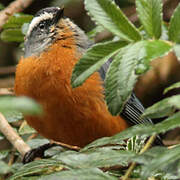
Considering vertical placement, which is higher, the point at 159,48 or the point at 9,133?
the point at 159,48

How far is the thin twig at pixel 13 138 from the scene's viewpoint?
3096 millimetres

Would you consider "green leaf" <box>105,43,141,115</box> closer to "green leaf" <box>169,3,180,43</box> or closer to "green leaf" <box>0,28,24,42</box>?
"green leaf" <box>169,3,180,43</box>

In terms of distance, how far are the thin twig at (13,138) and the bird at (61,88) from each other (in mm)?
180

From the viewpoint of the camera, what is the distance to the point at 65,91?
3.08 metres

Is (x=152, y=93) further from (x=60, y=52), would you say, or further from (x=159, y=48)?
(x=159, y=48)

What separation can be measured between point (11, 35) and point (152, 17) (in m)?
2.41

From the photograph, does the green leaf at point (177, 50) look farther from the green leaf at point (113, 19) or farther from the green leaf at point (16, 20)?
the green leaf at point (16, 20)

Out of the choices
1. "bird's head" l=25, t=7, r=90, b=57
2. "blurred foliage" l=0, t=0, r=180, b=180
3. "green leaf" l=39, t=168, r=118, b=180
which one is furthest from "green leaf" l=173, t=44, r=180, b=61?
"bird's head" l=25, t=7, r=90, b=57

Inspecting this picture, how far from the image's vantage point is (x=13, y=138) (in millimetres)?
Answer: 3143

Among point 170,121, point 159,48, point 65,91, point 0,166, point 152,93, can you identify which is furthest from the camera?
point 152,93

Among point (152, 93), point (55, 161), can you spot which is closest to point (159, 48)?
point (55, 161)

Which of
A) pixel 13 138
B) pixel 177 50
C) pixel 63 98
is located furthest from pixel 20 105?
pixel 13 138

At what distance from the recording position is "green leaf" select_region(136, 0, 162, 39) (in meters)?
1.85

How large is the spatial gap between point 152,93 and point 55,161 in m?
3.72
